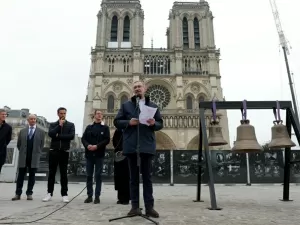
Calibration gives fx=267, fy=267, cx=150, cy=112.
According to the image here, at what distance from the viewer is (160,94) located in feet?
108

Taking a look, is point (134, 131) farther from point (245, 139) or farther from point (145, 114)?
point (245, 139)

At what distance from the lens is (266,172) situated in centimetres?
1195

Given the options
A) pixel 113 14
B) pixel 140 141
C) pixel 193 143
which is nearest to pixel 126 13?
pixel 113 14

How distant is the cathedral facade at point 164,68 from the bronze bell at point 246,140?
25.1 m

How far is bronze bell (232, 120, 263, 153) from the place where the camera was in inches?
174

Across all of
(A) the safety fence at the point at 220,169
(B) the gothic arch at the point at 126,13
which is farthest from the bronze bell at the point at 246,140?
(B) the gothic arch at the point at 126,13

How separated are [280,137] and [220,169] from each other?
7914mm

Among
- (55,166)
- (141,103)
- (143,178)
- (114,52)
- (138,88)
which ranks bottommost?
(143,178)

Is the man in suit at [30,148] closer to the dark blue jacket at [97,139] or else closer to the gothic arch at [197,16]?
the dark blue jacket at [97,139]

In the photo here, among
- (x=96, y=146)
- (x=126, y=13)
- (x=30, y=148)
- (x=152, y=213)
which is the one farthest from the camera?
(x=126, y=13)

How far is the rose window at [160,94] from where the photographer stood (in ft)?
107

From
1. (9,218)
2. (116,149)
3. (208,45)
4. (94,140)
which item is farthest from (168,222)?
(208,45)

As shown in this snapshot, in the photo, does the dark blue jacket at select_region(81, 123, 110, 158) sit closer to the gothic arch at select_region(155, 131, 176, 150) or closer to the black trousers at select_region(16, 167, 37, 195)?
the black trousers at select_region(16, 167, 37, 195)

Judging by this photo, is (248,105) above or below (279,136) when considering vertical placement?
above
